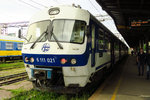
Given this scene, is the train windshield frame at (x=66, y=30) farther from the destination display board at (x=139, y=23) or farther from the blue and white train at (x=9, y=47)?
the blue and white train at (x=9, y=47)

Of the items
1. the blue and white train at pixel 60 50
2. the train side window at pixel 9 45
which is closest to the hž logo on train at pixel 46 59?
the blue and white train at pixel 60 50

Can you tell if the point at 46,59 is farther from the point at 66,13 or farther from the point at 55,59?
the point at 66,13

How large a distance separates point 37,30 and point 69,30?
Result: 1.23m

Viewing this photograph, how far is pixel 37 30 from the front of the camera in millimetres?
5531

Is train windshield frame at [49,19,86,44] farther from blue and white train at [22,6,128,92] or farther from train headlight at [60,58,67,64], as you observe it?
train headlight at [60,58,67,64]

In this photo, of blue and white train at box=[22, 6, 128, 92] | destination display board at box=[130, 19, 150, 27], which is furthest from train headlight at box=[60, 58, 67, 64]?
destination display board at box=[130, 19, 150, 27]

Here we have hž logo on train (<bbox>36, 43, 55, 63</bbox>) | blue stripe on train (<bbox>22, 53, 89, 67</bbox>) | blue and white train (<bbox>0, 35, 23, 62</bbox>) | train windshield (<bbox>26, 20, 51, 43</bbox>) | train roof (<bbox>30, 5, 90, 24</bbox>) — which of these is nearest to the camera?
blue stripe on train (<bbox>22, 53, 89, 67</bbox>)

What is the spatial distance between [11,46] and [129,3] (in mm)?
15577

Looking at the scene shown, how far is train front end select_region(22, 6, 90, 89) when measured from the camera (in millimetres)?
4820

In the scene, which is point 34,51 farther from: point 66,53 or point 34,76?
point 66,53

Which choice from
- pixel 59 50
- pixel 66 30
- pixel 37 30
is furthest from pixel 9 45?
pixel 59 50

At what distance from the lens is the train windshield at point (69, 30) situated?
16.2 ft

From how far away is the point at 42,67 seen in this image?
17.4ft

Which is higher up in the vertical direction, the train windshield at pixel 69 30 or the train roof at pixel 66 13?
the train roof at pixel 66 13
